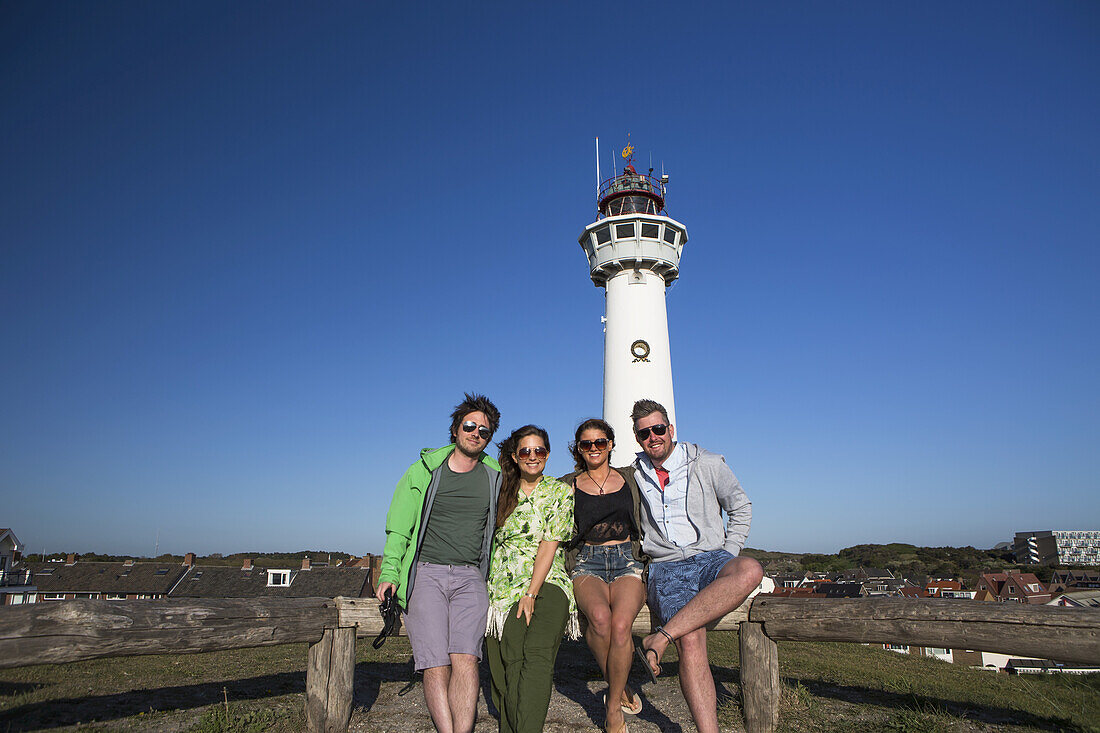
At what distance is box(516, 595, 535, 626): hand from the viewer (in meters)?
4.41

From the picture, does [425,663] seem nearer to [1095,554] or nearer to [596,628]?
[596,628]

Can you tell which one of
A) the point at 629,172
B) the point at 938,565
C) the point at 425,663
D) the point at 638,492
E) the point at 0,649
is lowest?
the point at 938,565

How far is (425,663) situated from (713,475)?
269 centimetres

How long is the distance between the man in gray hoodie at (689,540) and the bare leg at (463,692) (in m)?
1.19

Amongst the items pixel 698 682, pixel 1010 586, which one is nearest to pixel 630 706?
pixel 698 682

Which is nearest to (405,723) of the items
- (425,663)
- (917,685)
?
(425,663)

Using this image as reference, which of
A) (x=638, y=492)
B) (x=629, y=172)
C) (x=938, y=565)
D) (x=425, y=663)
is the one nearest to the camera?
(x=425, y=663)

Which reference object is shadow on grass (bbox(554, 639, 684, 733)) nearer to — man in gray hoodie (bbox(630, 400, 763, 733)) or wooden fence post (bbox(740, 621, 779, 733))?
wooden fence post (bbox(740, 621, 779, 733))

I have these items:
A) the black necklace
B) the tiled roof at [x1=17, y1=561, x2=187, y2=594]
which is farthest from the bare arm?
the tiled roof at [x1=17, y1=561, x2=187, y2=594]

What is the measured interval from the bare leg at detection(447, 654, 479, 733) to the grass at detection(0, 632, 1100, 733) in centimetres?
170

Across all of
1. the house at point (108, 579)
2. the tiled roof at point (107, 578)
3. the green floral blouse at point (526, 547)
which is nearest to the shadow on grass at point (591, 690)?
the green floral blouse at point (526, 547)

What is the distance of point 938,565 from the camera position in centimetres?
7988

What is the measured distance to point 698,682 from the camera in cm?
419

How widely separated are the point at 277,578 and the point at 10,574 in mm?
15036
